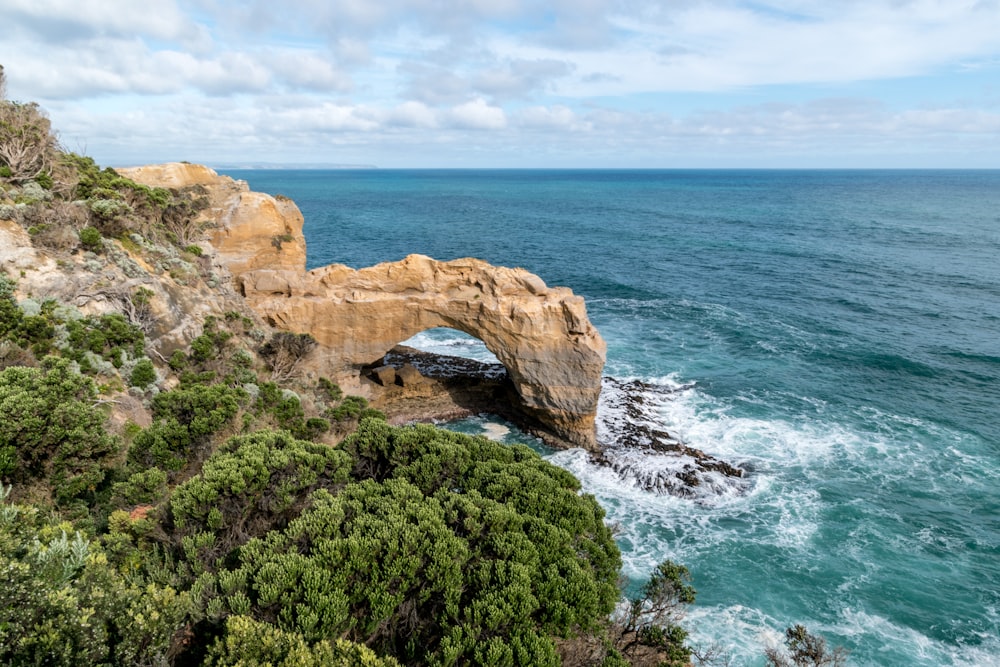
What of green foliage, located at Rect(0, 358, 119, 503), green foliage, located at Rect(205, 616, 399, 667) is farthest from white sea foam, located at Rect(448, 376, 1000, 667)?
green foliage, located at Rect(0, 358, 119, 503)

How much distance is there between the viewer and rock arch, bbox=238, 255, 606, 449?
28.7 meters

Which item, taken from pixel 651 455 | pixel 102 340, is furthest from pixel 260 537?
pixel 651 455

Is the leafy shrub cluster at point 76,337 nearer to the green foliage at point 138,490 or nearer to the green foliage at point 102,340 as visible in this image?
the green foliage at point 102,340

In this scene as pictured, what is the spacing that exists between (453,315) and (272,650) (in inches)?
887

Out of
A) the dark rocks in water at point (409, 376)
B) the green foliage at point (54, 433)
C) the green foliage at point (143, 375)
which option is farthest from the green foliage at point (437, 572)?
the dark rocks in water at point (409, 376)

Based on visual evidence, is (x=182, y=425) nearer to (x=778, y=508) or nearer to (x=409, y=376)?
(x=409, y=376)

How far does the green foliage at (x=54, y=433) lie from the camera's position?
1165 centimetres

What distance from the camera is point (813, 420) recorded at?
103 ft

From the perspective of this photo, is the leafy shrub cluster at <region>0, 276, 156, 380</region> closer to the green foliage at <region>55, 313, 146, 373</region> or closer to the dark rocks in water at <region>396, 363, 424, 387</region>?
the green foliage at <region>55, 313, 146, 373</region>

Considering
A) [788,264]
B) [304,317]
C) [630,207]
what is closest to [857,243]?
[788,264]

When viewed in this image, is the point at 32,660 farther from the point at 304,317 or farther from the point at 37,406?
the point at 304,317

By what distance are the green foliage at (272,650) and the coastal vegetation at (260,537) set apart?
0.10 feet

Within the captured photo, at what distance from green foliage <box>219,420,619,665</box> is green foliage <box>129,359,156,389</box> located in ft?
32.3

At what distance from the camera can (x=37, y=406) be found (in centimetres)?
1194
